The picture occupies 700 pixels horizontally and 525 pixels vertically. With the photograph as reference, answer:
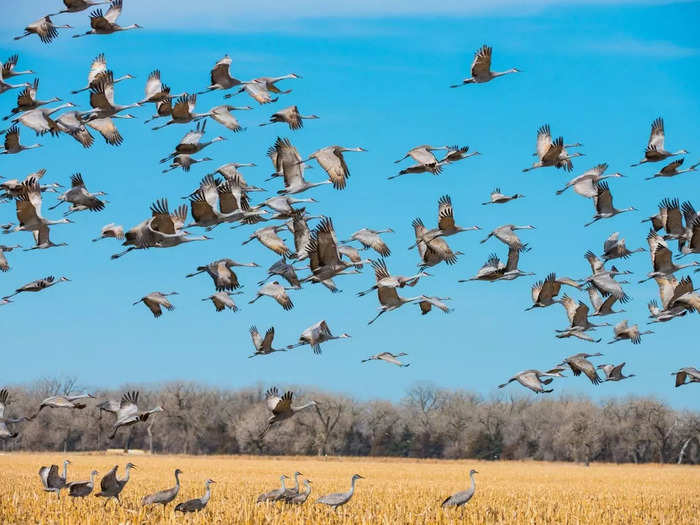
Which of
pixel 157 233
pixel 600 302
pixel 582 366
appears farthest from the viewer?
pixel 600 302

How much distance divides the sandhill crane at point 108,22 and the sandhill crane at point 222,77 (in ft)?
6.63

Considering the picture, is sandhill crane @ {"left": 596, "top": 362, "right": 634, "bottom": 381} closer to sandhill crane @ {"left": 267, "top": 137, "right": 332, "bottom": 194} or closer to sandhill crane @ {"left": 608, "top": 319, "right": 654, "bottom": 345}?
sandhill crane @ {"left": 608, "top": 319, "right": 654, "bottom": 345}

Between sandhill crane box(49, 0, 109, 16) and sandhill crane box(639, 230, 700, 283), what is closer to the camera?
sandhill crane box(49, 0, 109, 16)

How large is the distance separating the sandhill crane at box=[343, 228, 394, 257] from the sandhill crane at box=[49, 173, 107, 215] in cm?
612

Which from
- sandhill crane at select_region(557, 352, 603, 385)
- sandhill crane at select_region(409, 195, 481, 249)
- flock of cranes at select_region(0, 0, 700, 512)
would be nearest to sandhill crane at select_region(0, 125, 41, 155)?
flock of cranes at select_region(0, 0, 700, 512)

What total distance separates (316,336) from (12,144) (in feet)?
25.5

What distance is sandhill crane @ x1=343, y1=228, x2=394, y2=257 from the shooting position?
22250mm

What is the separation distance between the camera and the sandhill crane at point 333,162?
19016 mm

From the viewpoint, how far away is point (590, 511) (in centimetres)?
2225

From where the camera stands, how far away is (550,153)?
65.2 feet

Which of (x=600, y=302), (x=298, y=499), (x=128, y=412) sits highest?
(x=600, y=302)

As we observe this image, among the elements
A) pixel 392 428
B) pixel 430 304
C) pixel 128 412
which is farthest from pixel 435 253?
pixel 392 428

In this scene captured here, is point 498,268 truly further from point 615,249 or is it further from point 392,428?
point 392,428

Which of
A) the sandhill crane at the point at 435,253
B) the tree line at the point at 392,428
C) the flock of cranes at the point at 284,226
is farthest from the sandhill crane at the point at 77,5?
the tree line at the point at 392,428
